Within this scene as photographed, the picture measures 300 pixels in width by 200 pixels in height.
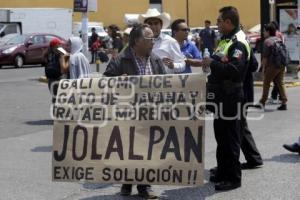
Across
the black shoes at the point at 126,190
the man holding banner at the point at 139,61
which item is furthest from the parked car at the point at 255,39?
the black shoes at the point at 126,190

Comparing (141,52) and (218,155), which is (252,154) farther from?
(141,52)

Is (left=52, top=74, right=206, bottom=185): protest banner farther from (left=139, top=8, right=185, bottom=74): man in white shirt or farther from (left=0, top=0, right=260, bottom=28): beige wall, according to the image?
(left=0, top=0, right=260, bottom=28): beige wall

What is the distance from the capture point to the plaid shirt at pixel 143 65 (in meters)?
6.68

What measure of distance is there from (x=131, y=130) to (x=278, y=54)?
740 centimetres

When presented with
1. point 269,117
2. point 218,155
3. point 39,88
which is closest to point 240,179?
point 218,155

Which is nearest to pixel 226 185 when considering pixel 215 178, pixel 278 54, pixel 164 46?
pixel 215 178

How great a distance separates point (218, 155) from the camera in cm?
709

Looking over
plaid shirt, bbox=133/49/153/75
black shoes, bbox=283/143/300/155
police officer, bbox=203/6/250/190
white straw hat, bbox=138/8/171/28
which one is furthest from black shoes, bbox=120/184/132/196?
black shoes, bbox=283/143/300/155

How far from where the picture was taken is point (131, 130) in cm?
620

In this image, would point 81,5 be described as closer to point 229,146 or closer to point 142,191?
point 229,146

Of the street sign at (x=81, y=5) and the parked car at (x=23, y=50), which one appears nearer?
the street sign at (x=81, y=5)

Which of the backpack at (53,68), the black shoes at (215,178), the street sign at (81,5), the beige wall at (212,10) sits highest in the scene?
the beige wall at (212,10)

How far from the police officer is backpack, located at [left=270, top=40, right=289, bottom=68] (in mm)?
6196

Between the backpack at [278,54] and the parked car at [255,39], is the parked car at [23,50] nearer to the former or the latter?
the parked car at [255,39]
